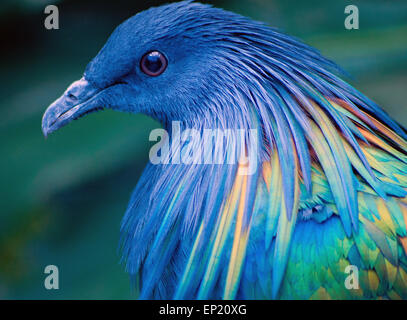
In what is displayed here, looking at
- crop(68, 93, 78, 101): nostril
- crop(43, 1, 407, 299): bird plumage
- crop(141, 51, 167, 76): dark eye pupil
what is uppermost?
crop(141, 51, 167, 76): dark eye pupil

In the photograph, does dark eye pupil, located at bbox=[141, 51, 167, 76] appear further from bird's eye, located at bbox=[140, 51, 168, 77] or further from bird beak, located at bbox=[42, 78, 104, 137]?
bird beak, located at bbox=[42, 78, 104, 137]

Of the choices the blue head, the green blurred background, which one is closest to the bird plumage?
the blue head

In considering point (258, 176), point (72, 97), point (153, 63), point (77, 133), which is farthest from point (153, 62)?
point (77, 133)

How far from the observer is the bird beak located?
1166mm

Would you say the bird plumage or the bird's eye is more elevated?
the bird's eye

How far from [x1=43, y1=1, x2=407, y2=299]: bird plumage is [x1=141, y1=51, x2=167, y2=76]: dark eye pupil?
0.02 meters

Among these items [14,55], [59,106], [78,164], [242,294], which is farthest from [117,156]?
[242,294]

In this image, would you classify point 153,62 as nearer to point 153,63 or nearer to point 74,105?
point 153,63

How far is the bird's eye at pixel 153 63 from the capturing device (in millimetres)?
1108

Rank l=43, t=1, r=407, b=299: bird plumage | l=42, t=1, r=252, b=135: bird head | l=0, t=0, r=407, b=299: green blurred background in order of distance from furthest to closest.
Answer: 1. l=0, t=0, r=407, b=299: green blurred background
2. l=42, t=1, r=252, b=135: bird head
3. l=43, t=1, r=407, b=299: bird plumage

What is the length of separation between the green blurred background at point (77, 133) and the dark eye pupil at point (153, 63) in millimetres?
625

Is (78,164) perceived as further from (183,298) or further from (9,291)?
(183,298)

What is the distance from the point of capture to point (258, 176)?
3.42ft

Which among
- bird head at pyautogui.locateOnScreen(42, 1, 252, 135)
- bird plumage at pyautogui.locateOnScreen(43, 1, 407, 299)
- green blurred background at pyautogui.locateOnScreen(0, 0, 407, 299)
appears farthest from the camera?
green blurred background at pyautogui.locateOnScreen(0, 0, 407, 299)
